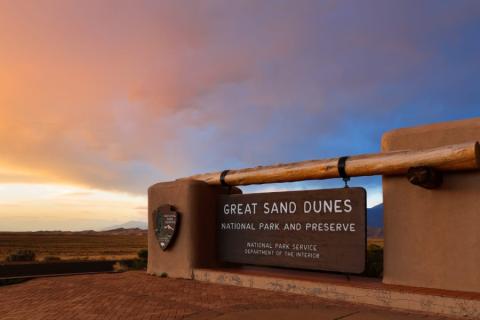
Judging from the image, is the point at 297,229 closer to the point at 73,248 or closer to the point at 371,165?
the point at 371,165

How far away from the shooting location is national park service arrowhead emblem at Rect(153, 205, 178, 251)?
42.3ft

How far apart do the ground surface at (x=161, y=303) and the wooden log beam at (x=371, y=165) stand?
8.50 feet

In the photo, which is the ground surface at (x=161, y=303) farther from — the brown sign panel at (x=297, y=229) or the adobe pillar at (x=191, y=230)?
the brown sign panel at (x=297, y=229)

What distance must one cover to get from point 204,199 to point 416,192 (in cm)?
578

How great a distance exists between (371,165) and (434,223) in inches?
62.0

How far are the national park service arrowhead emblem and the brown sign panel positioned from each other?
128cm

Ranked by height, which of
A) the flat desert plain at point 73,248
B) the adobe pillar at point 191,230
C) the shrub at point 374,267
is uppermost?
the adobe pillar at point 191,230

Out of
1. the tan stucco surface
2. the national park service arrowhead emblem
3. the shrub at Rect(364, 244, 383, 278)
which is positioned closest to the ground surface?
the tan stucco surface

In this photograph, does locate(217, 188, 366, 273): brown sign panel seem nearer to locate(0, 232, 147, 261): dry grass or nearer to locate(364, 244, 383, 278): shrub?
locate(364, 244, 383, 278): shrub

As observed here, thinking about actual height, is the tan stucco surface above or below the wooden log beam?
below

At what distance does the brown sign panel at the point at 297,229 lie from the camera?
9836 millimetres

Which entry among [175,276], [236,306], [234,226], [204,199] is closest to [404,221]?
[236,306]

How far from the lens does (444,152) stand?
820 centimetres

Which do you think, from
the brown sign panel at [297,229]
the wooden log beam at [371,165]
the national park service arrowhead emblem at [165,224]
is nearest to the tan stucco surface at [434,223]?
the wooden log beam at [371,165]
